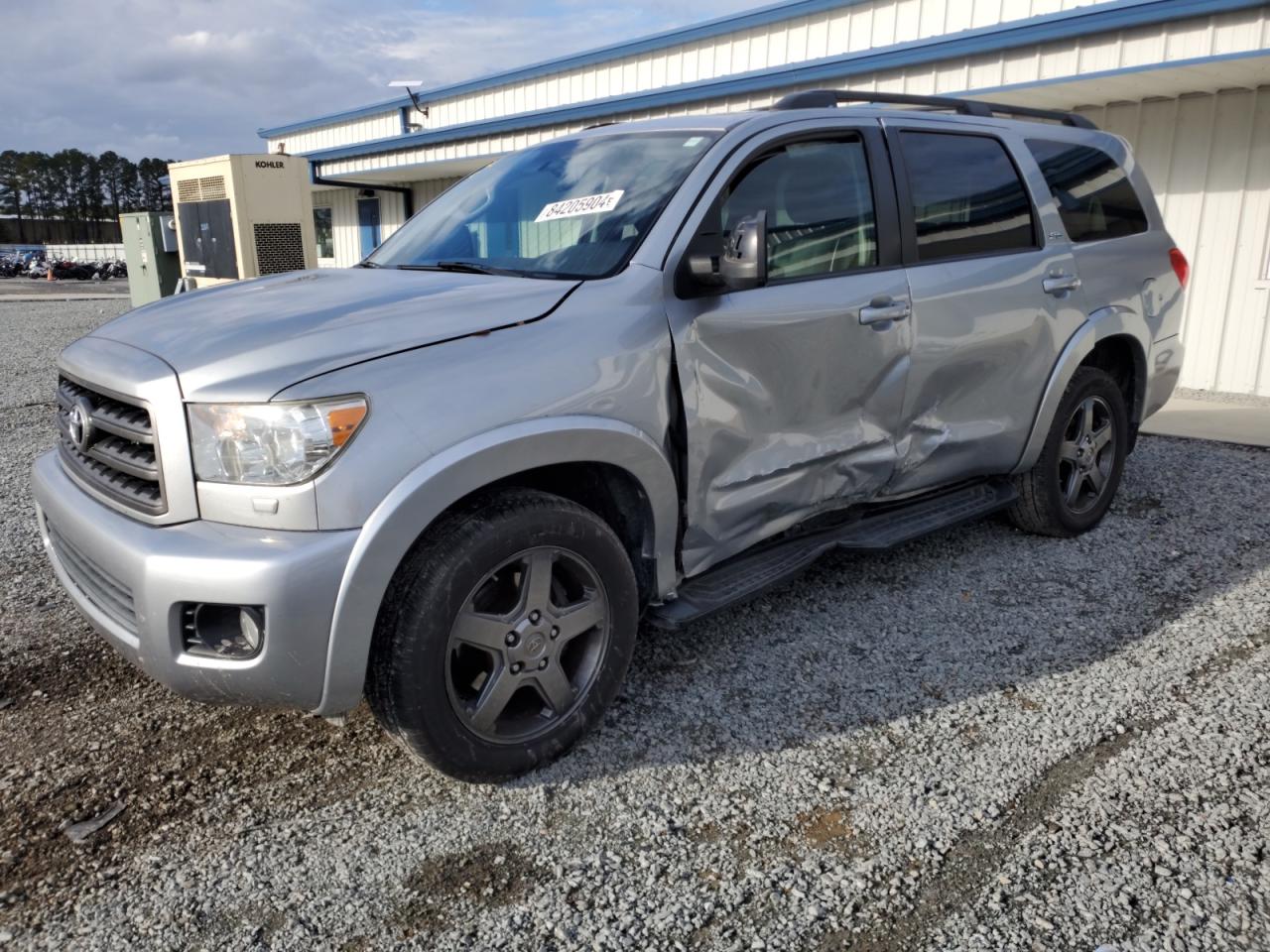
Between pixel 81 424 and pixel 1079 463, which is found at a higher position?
pixel 81 424

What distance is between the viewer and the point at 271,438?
2.44 m

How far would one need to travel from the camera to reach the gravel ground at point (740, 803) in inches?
92.3

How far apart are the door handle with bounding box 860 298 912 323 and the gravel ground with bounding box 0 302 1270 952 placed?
1256 mm

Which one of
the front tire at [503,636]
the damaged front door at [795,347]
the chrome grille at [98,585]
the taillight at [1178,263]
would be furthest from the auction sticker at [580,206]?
the taillight at [1178,263]

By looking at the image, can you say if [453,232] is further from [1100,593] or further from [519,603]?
[1100,593]

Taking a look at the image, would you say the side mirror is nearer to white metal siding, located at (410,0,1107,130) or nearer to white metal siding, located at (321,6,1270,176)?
white metal siding, located at (321,6,1270,176)

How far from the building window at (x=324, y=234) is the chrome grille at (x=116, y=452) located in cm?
2146

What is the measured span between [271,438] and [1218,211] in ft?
30.7

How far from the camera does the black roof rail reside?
3781mm

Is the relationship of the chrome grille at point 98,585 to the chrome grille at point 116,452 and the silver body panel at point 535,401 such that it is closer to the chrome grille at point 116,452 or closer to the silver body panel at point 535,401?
the silver body panel at point 535,401

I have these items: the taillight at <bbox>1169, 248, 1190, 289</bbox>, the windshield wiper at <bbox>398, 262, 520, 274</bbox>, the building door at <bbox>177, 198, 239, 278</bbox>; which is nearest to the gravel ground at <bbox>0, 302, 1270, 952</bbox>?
the windshield wiper at <bbox>398, 262, 520, 274</bbox>

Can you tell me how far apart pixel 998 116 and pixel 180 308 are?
4025 mm

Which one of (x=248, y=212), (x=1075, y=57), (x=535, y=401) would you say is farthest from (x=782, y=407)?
(x=248, y=212)

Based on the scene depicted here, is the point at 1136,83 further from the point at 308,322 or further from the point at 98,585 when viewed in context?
the point at 98,585
